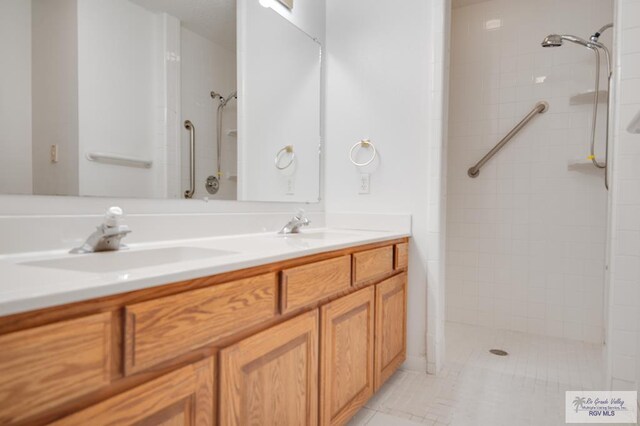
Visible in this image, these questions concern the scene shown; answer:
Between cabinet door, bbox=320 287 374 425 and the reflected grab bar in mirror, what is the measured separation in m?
0.77

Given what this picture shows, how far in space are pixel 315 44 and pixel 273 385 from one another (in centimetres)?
189

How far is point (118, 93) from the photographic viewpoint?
1.22 metres

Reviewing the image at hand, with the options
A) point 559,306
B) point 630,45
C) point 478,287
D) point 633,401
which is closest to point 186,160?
point 630,45

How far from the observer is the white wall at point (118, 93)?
1151mm

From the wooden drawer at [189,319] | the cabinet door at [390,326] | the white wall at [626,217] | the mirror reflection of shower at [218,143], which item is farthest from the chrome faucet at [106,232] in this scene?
the white wall at [626,217]

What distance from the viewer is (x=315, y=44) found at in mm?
2244

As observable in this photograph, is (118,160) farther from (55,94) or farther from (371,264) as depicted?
(371,264)

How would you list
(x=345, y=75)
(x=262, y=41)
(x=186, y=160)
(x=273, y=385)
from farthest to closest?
(x=345, y=75)
(x=262, y=41)
(x=186, y=160)
(x=273, y=385)

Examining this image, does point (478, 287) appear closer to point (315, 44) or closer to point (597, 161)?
point (597, 161)

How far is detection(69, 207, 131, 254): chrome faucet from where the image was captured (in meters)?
1.02

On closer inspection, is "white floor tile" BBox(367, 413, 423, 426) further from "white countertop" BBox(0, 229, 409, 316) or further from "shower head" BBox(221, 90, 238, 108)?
"shower head" BBox(221, 90, 238, 108)

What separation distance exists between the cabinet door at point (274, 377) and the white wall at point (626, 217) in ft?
4.45

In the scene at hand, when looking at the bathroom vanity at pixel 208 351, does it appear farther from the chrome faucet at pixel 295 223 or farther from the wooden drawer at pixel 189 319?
the chrome faucet at pixel 295 223

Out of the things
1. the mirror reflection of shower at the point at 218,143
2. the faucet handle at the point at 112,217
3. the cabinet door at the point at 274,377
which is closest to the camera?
the cabinet door at the point at 274,377
